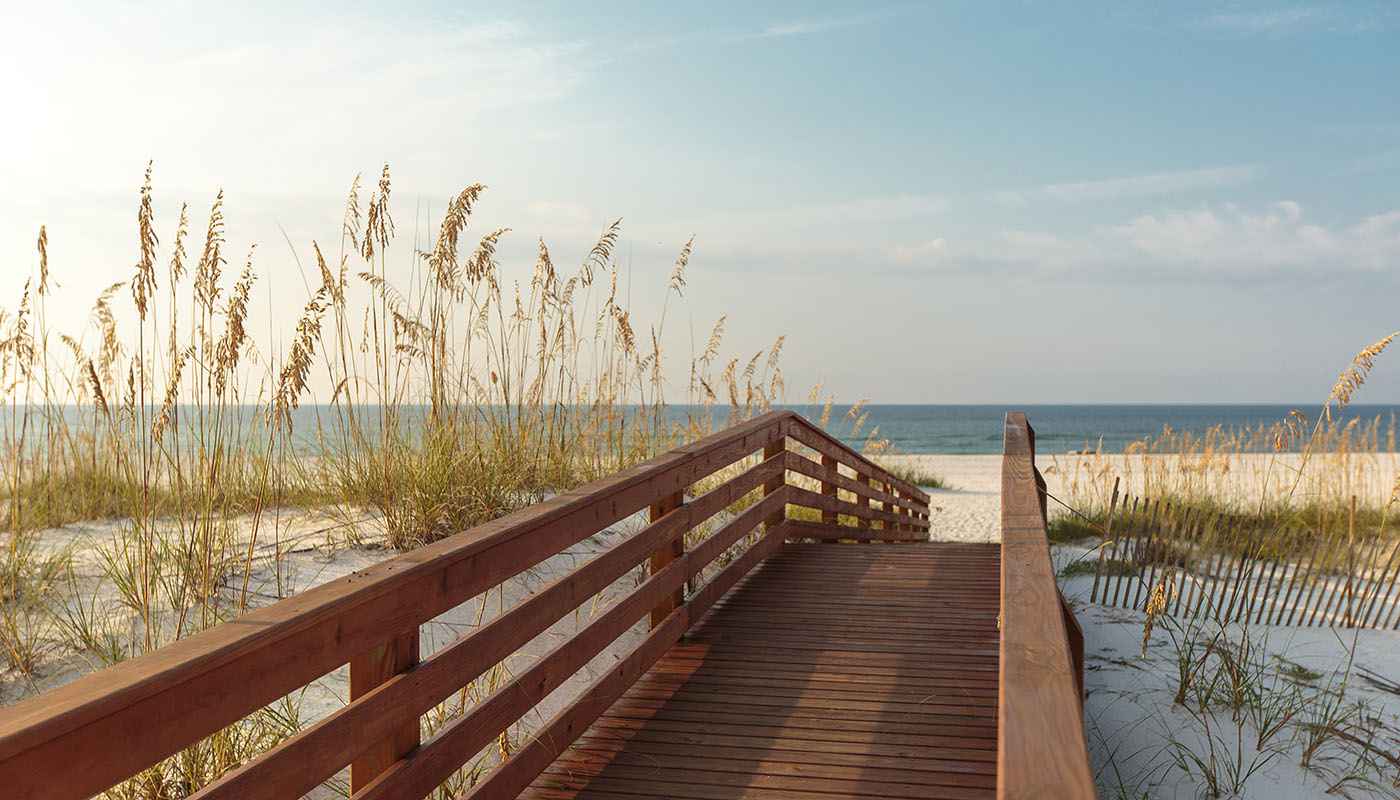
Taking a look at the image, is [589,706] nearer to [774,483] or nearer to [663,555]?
[663,555]

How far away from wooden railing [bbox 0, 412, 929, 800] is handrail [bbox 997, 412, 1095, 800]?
1.40 meters

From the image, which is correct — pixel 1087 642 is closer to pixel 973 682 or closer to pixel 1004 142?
pixel 973 682

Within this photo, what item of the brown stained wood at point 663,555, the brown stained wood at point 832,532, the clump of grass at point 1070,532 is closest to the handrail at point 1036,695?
the brown stained wood at point 663,555

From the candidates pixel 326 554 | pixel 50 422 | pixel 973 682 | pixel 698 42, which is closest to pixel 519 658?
pixel 326 554

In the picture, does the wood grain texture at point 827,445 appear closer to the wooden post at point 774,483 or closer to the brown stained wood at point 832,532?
the wooden post at point 774,483

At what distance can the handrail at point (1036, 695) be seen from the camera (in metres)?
1.37

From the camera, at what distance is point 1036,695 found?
1.66 metres

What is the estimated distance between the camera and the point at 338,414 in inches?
226

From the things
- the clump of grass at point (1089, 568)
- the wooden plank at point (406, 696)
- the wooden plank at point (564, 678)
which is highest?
the wooden plank at point (406, 696)

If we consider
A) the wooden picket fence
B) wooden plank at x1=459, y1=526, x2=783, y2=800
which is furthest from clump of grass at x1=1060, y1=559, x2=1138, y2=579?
wooden plank at x1=459, y1=526, x2=783, y2=800

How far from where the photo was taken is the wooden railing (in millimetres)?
1515

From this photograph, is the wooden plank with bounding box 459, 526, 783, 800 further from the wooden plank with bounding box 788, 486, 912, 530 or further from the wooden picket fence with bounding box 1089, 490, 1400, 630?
the wooden picket fence with bounding box 1089, 490, 1400, 630

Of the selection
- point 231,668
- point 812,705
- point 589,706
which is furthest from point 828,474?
point 231,668

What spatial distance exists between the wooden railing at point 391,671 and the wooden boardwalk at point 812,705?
0.15 m
